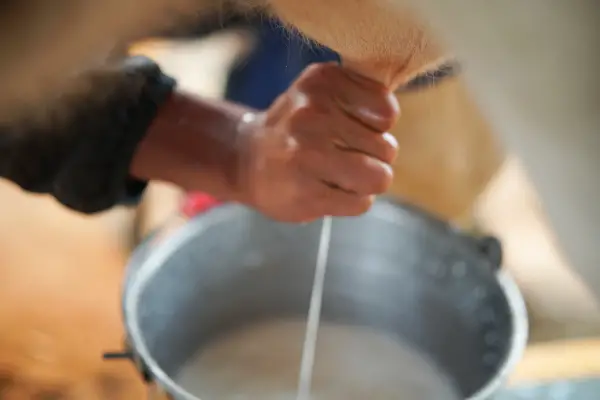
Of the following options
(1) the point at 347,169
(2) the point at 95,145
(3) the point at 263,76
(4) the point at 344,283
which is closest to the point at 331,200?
(1) the point at 347,169

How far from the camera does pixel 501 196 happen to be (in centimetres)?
90

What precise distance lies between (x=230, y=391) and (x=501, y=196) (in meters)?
0.37

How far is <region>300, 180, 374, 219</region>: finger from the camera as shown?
0.54 meters

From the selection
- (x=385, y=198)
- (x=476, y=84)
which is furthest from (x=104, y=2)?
(x=385, y=198)

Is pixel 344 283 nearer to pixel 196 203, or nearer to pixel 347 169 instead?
pixel 196 203

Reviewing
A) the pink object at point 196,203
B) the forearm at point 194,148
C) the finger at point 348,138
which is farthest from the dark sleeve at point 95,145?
the pink object at point 196,203

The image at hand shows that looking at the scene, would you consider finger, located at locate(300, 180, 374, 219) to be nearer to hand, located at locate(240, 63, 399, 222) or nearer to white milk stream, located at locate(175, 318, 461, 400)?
hand, located at locate(240, 63, 399, 222)

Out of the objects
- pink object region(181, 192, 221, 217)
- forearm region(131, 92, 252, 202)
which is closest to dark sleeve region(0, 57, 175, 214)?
forearm region(131, 92, 252, 202)

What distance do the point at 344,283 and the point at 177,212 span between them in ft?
0.63

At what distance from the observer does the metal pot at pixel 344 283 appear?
0.69 meters

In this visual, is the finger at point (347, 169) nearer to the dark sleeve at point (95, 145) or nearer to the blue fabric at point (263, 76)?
the dark sleeve at point (95, 145)

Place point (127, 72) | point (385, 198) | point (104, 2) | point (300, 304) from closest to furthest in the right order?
1. point (104, 2)
2. point (127, 72)
3. point (385, 198)
4. point (300, 304)

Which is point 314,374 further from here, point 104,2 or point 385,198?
point 104,2

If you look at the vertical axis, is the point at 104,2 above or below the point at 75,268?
above
